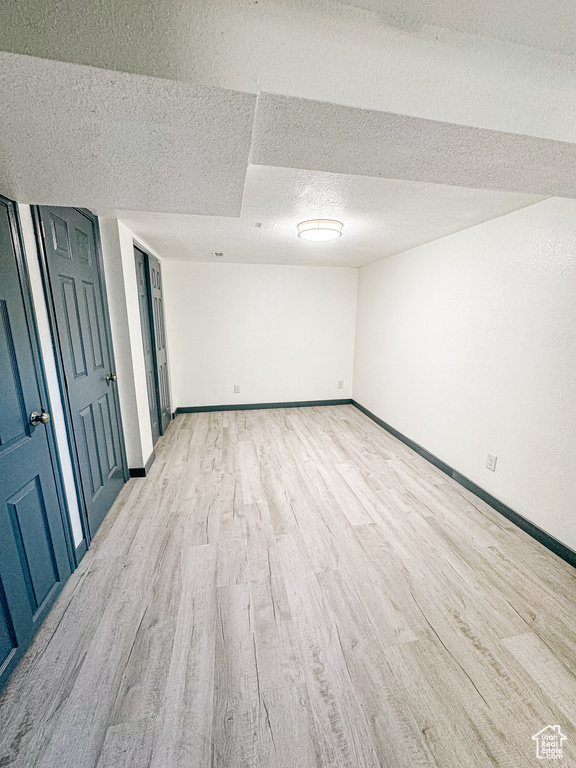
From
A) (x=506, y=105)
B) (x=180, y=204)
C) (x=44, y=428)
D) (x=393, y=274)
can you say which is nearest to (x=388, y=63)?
(x=506, y=105)

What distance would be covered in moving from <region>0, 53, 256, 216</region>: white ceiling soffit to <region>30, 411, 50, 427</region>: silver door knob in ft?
3.02

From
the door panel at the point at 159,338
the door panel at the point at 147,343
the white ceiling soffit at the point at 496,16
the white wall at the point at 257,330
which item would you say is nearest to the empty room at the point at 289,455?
the white ceiling soffit at the point at 496,16

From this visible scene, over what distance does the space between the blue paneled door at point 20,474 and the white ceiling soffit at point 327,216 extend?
114 centimetres

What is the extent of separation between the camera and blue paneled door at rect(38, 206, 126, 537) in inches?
65.0

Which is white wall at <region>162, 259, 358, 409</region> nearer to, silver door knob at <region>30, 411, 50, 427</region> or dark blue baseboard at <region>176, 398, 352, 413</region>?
dark blue baseboard at <region>176, 398, 352, 413</region>

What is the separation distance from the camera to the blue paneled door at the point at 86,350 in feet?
5.42

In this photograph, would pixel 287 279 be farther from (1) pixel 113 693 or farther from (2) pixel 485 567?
(1) pixel 113 693

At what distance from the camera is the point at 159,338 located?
3.61 m

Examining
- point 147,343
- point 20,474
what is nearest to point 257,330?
point 147,343

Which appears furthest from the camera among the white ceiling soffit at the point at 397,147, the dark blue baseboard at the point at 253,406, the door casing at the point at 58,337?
the dark blue baseboard at the point at 253,406

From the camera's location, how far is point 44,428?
55.6 inches

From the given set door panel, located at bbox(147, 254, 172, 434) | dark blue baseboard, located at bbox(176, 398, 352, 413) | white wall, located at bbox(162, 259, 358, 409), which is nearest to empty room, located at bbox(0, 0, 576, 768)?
door panel, located at bbox(147, 254, 172, 434)

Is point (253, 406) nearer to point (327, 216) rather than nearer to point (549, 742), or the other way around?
point (327, 216)

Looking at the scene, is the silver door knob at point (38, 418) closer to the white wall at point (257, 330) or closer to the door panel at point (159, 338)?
the door panel at point (159, 338)
